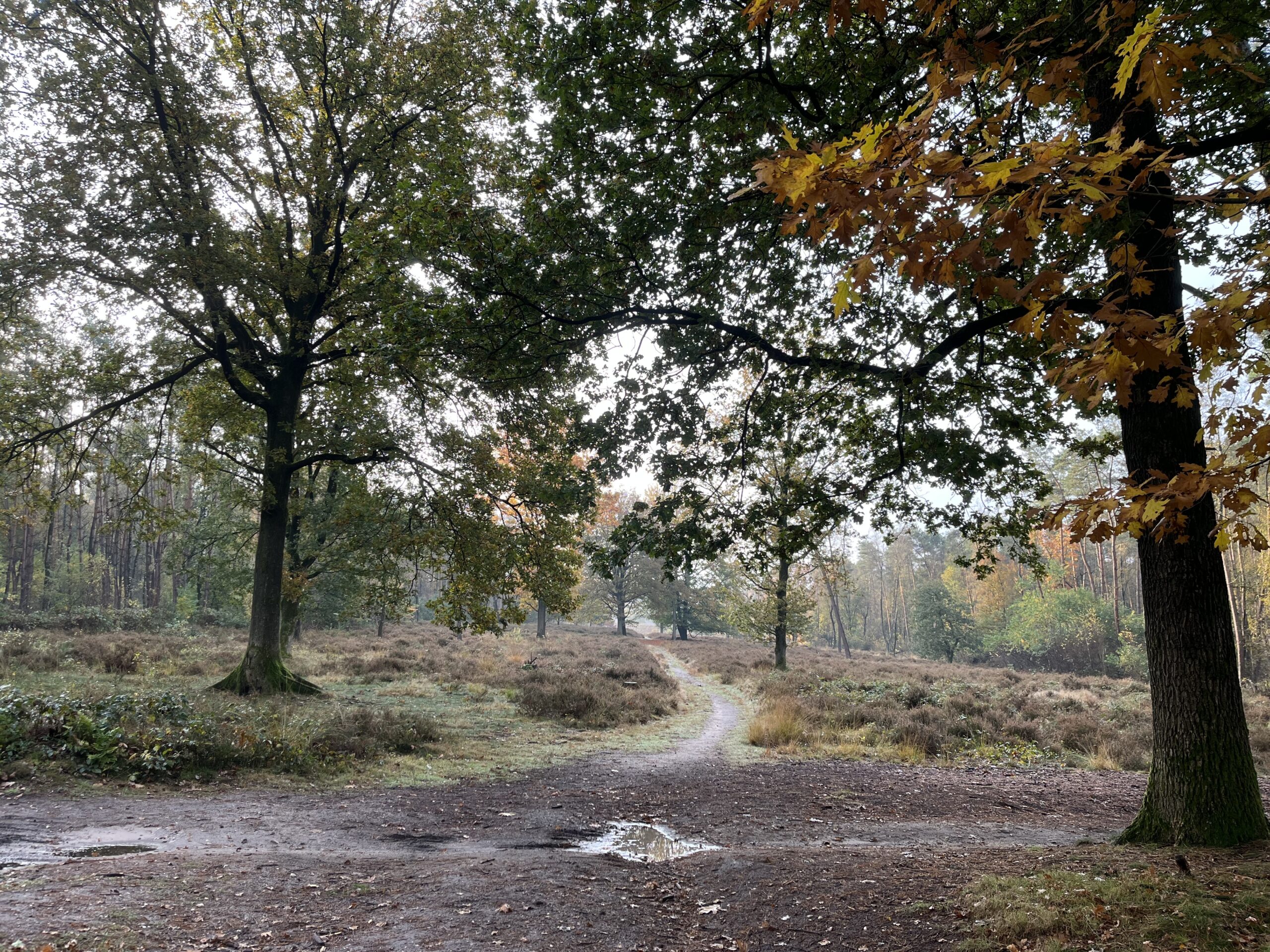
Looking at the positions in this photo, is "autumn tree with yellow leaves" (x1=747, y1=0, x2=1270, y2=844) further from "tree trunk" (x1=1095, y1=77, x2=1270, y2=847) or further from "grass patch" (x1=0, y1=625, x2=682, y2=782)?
"grass patch" (x1=0, y1=625, x2=682, y2=782)

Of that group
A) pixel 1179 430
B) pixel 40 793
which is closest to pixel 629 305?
pixel 1179 430

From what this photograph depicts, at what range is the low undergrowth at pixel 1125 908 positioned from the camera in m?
3.28

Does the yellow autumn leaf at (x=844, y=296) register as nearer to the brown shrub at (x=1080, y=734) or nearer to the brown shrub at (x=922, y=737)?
the brown shrub at (x=922, y=737)

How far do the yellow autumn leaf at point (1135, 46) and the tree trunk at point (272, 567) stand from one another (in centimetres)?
1395

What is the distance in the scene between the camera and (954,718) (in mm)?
14875

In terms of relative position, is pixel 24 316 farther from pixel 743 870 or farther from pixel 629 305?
pixel 743 870

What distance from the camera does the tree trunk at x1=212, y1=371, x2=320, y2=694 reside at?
12953 mm

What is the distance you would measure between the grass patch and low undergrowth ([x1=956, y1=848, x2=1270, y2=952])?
7.54m

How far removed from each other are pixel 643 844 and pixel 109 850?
4.79 meters

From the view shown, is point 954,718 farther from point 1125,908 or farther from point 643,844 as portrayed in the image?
point 1125,908

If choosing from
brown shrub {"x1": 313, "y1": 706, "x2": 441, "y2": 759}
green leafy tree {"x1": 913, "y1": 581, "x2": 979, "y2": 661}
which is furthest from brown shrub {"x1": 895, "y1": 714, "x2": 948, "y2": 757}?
green leafy tree {"x1": 913, "y1": 581, "x2": 979, "y2": 661}

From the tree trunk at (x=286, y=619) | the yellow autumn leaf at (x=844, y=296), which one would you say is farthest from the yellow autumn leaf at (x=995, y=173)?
the tree trunk at (x=286, y=619)

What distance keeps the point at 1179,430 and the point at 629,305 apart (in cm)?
519

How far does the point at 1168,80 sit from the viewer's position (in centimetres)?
209
